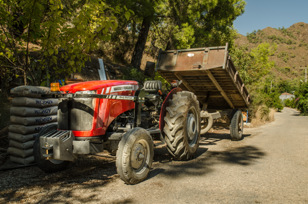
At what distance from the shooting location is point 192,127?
594 centimetres

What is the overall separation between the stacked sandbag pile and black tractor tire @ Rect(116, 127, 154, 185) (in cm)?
233

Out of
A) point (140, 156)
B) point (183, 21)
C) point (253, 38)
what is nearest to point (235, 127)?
point (140, 156)

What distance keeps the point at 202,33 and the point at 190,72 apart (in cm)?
971

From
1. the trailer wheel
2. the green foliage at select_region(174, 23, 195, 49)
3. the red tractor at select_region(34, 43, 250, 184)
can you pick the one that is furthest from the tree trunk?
the red tractor at select_region(34, 43, 250, 184)

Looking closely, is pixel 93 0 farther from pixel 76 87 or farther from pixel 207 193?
pixel 207 193

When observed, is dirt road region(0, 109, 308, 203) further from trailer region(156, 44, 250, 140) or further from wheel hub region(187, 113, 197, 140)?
trailer region(156, 44, 250, 140)

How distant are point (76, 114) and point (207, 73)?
4.05m

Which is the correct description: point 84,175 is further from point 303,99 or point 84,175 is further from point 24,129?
point 303,99


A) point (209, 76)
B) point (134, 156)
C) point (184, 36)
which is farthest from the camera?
point (184, 36)

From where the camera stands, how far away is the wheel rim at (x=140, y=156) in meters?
4.02

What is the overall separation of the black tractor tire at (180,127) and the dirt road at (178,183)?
0.26m

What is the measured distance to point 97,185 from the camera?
13.3 ft

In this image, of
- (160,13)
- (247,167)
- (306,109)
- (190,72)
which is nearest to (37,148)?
(247,167)

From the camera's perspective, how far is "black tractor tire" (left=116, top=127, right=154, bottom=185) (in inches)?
151
